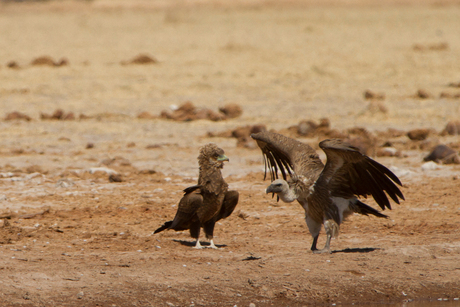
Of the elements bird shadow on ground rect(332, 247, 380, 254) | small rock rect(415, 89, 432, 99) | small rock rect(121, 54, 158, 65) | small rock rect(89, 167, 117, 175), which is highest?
small rock rect(121, 54, 158, 65)

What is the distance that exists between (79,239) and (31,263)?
1012 millimetres

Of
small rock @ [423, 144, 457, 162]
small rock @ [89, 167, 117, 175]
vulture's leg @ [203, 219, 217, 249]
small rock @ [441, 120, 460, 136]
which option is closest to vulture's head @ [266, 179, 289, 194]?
vulture's leg @ [203, 219, 217, 249]

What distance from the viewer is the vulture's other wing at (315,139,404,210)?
243 inches

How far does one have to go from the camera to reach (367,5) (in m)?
47.7

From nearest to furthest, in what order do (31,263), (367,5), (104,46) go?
(31,263)
(104,46)
(367,5)

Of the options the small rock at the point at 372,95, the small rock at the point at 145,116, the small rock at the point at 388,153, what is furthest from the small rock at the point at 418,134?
the small rock at the point at 145,116

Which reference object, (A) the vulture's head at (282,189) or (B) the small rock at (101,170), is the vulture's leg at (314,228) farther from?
(B) the small rock at (101,170)

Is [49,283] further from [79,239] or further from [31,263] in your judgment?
[79,239]

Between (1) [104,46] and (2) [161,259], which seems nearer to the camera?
(2) [161,259]

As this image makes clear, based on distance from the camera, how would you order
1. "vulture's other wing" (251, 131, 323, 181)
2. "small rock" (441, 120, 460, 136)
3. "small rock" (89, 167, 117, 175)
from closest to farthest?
1. "vulture's other wing" (251, 131, 323, 181)
2. "small rock" (89, 167, 117, 175)
3. "small rock" (441, 120, 460, 136)

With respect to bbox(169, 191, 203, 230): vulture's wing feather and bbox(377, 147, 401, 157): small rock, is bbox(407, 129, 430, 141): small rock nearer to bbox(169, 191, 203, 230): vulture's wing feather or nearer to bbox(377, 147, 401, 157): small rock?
bbox(377, 147, 401, 157): small rock

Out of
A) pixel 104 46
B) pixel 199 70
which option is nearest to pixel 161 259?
pixel 199 70

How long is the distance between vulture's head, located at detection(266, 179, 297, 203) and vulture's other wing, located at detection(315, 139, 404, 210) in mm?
259

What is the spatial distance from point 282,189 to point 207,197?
0.72 meters
